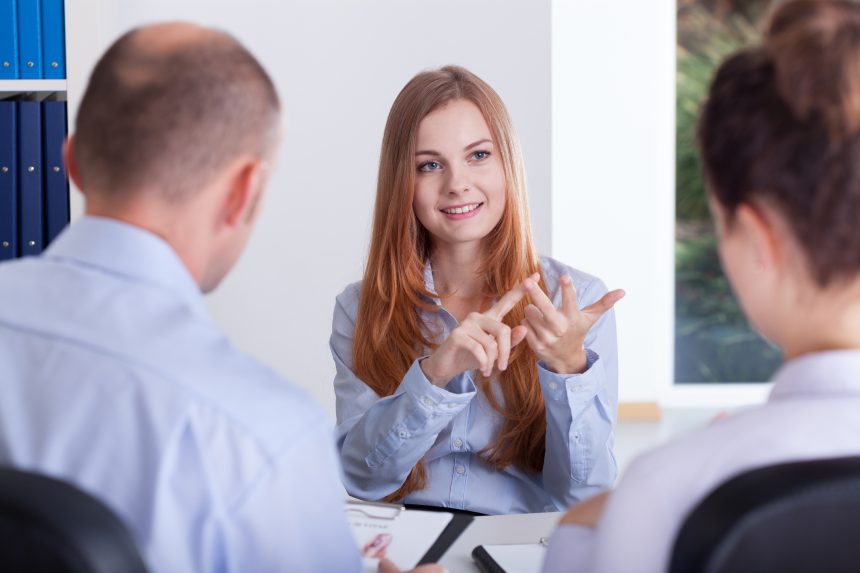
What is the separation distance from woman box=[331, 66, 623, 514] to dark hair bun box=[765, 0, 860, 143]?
96cm

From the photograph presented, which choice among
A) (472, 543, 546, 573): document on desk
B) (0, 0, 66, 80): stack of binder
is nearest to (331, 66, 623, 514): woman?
(472, 543, 546, 573): document on desk

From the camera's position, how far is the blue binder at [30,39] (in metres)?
2.85

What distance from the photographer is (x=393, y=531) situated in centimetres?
154

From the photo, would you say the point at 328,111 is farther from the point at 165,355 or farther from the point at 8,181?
the point at 165,355

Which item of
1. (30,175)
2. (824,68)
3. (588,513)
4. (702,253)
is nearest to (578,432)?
(588,513)

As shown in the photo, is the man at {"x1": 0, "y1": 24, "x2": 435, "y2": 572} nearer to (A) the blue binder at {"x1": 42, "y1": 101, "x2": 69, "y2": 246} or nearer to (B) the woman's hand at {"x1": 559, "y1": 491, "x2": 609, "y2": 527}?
(B) the woman's hand at {"x1": 559, "y1": 491, "x2": 609, "y2": 527}

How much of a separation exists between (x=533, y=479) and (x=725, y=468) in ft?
3.93

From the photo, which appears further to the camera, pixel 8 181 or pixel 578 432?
pixel 8 181

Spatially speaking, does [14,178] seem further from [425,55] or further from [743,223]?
[743,223]

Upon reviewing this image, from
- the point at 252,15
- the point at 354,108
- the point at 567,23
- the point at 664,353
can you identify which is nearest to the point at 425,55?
the point at 354,108

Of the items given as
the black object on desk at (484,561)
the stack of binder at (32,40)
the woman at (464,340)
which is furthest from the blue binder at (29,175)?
the black object on desk at (484,561)

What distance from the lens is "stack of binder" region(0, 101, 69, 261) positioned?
283 cm

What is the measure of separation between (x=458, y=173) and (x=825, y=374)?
1.24 meters

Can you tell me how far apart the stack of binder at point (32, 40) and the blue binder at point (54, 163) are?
108 millimetres
